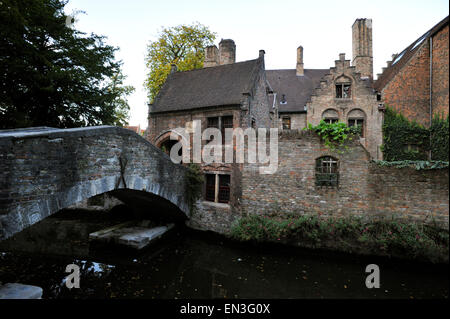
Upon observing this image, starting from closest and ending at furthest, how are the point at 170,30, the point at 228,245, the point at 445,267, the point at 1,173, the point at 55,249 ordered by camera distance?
the point at 1,173
the point at 445,267
the point at 55,249
the point at 228,245
the point at 170,30

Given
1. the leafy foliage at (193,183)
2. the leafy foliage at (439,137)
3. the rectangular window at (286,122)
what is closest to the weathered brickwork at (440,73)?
the leafy foliage at (439,137)

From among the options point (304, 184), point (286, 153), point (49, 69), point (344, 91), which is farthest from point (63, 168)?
point (344, 91)

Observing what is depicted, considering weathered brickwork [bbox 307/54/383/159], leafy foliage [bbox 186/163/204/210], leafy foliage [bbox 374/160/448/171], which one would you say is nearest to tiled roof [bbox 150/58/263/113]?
leafy foliage [bbox 186/163/204/210]

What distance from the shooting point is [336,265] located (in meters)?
7.48

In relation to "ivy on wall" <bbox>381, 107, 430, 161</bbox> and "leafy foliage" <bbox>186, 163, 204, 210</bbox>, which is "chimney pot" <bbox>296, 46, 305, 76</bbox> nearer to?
"ivy on wall" <bbox>381, 107, 430, 161</bbox>

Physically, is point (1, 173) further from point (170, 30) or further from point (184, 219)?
point (170, 30)

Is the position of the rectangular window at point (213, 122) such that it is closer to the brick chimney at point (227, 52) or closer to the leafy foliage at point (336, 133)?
the leafy foliage at point (336, 133)

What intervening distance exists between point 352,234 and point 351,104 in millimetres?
11103

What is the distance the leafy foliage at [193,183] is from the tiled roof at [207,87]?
3.29 metres

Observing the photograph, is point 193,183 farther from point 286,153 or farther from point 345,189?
point 345,189

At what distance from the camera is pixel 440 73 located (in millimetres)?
9922
